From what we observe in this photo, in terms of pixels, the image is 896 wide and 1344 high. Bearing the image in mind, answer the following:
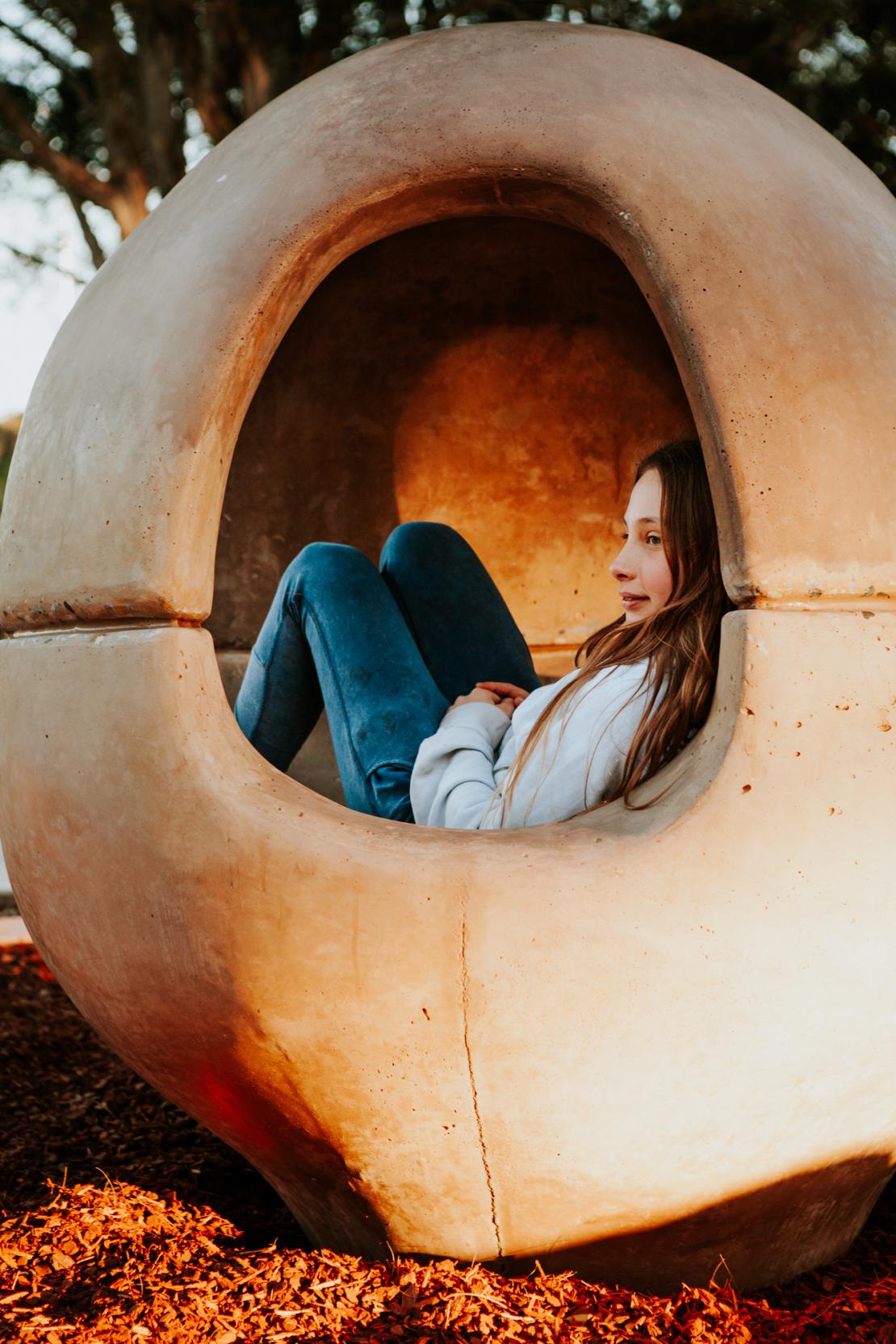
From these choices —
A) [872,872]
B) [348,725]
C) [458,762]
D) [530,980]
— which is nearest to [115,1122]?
[348,725]

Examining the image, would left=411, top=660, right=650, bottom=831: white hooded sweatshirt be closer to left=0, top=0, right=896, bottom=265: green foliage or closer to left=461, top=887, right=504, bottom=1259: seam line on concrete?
left=461, top=887, right=504, bottom=1259: seam line on concrete

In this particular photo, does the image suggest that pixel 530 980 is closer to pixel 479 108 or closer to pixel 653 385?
pixel 479 108

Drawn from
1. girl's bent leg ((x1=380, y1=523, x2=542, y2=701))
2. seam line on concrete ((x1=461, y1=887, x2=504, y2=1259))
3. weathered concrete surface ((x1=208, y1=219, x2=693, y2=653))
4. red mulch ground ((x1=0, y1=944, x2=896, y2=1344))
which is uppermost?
weathered concrete surface ((x1=208, y1=219, x2=693, y2=653))

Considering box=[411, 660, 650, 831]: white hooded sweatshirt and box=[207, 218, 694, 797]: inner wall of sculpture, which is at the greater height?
box=[207, 218, 694, 797]: inner wall of sculpture

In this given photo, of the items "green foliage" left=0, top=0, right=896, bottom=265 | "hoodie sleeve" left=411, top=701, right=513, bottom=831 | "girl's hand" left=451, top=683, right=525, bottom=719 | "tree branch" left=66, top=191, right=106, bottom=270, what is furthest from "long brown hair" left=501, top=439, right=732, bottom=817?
"tree branch" left=66, top=191, right=106, bottom=270

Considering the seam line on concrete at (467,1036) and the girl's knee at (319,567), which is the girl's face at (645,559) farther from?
the seam line on concrete at (467,1036)

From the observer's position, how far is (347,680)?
2723 millimetres

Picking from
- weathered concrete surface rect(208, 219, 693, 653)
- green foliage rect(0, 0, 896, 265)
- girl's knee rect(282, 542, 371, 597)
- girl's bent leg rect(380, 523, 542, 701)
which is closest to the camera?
girl's knee rect(282, 542, 371, 597)

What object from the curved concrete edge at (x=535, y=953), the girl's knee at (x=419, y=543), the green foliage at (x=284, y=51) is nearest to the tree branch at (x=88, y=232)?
the green foliage at (x=284, y=51)

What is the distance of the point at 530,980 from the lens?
192 centimetres

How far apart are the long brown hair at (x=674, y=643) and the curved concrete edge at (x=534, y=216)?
25 cm

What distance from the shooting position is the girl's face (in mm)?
2482

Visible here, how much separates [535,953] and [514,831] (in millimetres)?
244

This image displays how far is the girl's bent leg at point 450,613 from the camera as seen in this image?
11.1 feet
